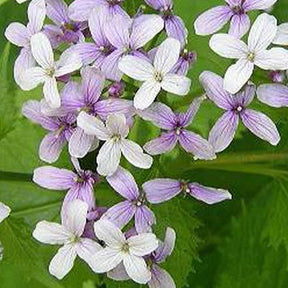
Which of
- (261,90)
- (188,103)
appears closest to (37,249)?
(188,103)

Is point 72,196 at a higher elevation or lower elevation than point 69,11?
lower

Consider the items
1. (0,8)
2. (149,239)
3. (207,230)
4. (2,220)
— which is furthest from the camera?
(207,230)

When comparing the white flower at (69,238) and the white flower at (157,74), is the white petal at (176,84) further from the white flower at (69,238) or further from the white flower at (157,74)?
the white flower at (69,238)

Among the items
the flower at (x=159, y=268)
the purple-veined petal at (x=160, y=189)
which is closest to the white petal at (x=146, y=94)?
the purple-veined petal at (x=160, y=189)

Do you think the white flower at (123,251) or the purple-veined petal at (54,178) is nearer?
the white flower at (123,251)

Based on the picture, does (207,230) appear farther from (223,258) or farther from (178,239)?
(178,239)

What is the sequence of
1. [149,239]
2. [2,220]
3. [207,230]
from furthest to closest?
1. [207,230]
2. [2,220]
3. [149,239]
